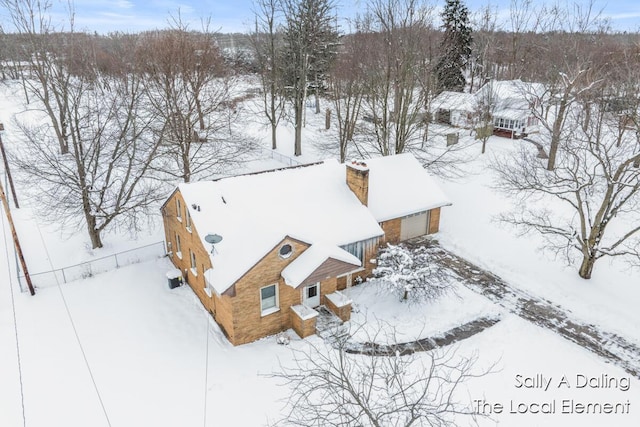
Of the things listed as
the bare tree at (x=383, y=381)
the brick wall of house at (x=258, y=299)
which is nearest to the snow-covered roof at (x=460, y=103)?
the brick wall of house at (x=258, y=299)

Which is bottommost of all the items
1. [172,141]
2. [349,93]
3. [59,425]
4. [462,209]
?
[59,425]

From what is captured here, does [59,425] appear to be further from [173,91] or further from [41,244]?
[173,91]

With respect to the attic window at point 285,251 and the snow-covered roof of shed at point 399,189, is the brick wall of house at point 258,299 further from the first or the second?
the snow-covered roof of shed at point 399,189

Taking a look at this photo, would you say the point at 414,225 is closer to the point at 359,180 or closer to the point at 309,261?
the point at 359,180

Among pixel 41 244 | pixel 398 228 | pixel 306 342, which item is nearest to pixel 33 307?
pixel 41 244

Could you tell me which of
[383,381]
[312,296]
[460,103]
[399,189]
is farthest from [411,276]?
[460,103]
